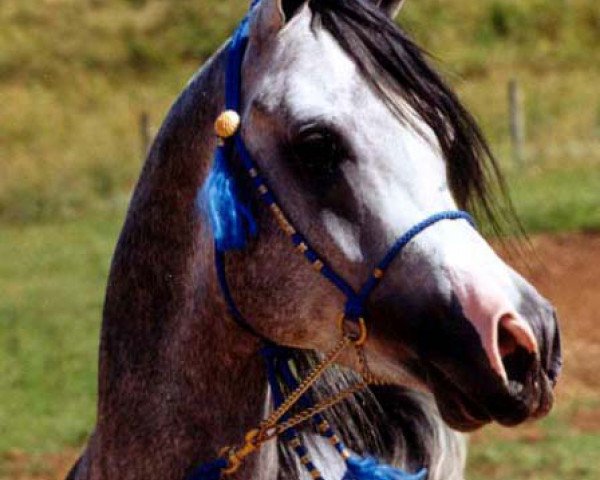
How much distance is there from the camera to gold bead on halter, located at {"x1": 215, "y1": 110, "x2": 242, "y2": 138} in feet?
9.87

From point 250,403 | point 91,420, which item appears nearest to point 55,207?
point 91,420

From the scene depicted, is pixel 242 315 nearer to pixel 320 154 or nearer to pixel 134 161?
pixel 320 154

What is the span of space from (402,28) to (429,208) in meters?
0.50

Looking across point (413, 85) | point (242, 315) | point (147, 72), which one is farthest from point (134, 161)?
point (413, 85)

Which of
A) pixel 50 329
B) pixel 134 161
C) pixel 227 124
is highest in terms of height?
pixel 134 161

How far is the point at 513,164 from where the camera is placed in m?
19.1

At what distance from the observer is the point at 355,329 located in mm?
2863

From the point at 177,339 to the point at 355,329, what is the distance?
0.50 meters

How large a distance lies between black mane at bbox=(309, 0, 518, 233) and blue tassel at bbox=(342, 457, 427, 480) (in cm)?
63

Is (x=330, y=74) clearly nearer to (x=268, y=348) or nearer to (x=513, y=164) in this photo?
(x=268, y=348)

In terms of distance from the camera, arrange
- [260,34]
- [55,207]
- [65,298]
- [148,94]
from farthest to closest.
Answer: [148,94] → [55,207] → [65,298] → [260,34]

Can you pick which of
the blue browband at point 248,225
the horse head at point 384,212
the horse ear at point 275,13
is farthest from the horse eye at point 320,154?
the horse ear at point 275,13

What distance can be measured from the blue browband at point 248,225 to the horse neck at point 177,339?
61 mm

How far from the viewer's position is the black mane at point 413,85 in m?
2.94
